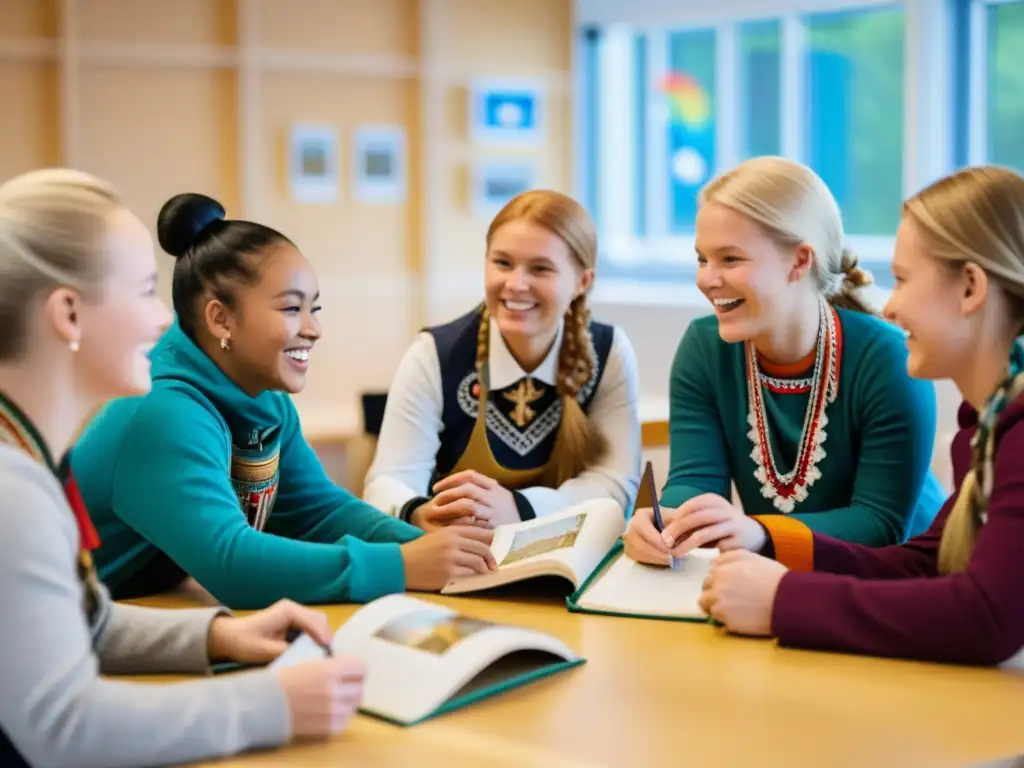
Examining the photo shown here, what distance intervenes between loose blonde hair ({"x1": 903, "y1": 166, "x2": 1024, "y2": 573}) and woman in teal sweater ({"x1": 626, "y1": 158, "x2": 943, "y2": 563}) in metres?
0.42

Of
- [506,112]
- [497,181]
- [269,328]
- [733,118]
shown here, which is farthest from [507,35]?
[269,328]

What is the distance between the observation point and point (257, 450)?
186 centimetres

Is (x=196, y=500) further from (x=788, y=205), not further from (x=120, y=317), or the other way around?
(x=788, y=205)

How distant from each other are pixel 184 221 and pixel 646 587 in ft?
2.74

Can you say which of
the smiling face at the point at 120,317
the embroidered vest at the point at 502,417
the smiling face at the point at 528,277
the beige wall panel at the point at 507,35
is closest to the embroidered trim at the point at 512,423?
the embroidered vest at the point at 502,417

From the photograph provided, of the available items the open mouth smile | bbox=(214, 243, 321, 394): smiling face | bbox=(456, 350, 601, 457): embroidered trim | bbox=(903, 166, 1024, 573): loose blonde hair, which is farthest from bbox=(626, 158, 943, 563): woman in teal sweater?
bbox=(214, 243, 321, 394): smiling face

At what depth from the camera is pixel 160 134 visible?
16.1 ft

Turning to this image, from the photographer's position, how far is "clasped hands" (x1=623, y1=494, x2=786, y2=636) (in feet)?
5.11

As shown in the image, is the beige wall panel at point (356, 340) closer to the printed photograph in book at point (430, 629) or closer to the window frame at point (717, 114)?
the window frame at point (717, 114)

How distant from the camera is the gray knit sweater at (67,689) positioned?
1079 millimetres

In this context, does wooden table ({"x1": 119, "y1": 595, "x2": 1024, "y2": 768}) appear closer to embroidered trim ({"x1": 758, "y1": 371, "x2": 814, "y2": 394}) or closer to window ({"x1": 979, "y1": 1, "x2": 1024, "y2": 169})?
embroidered trim ({"x1": 758, "y1": 371, "x2": 814, "y2": 394})

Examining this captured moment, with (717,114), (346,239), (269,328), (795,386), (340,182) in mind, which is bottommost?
(795,386)

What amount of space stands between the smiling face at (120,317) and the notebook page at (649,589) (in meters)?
0.71

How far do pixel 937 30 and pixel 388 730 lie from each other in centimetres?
415
